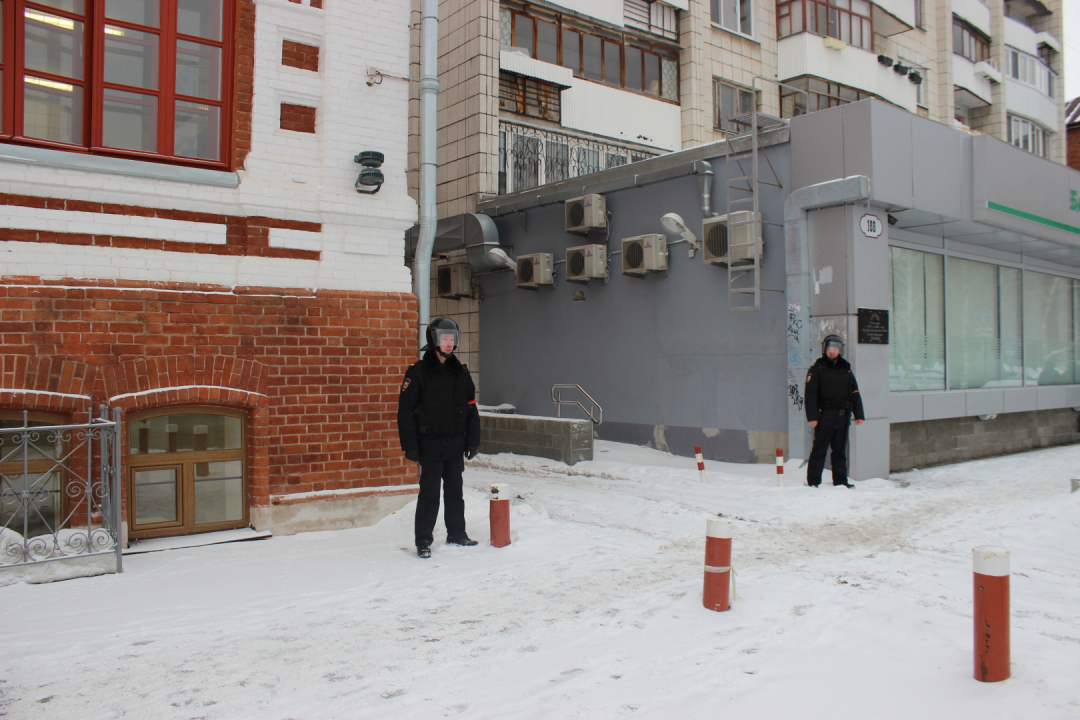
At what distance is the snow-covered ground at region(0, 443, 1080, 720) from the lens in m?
3.55

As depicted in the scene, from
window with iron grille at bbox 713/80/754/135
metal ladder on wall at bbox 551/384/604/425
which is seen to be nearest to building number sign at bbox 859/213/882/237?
metal ladder on wall at bbox 551/384/604/425

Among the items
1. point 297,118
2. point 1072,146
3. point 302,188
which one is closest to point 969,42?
point 1072,146

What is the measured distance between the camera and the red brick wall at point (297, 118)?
6.95m

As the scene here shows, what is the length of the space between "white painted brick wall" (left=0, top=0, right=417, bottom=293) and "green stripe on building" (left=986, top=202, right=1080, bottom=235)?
919 cm

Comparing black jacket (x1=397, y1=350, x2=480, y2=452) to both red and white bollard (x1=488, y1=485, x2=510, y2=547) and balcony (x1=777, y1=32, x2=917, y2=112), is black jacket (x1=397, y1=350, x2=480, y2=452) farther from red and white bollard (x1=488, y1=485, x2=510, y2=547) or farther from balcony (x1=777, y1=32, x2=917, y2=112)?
balcony (x1=777, y1=32, x2=917, y2=112)

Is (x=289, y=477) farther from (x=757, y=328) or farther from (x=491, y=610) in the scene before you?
(x=757, y=328)

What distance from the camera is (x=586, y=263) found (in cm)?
1343

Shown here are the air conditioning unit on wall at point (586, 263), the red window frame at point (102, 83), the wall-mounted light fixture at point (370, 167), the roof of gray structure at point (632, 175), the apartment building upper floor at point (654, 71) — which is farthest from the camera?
the apartment building upper floor at point (654, 71)

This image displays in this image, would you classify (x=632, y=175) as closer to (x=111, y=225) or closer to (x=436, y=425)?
(x=436, y=425)

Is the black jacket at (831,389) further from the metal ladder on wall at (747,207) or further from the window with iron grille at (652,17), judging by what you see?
the window with iron grille at (652,17)

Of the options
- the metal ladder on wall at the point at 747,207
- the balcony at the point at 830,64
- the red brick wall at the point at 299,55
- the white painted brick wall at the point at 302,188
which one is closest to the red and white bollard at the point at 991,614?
the white painted brick wall at the point at 302,188

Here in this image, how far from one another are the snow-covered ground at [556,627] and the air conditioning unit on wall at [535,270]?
729 cm

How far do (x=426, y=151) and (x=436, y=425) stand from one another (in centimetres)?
363

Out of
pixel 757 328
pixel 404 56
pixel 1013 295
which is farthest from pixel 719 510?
pixel 1013 295
